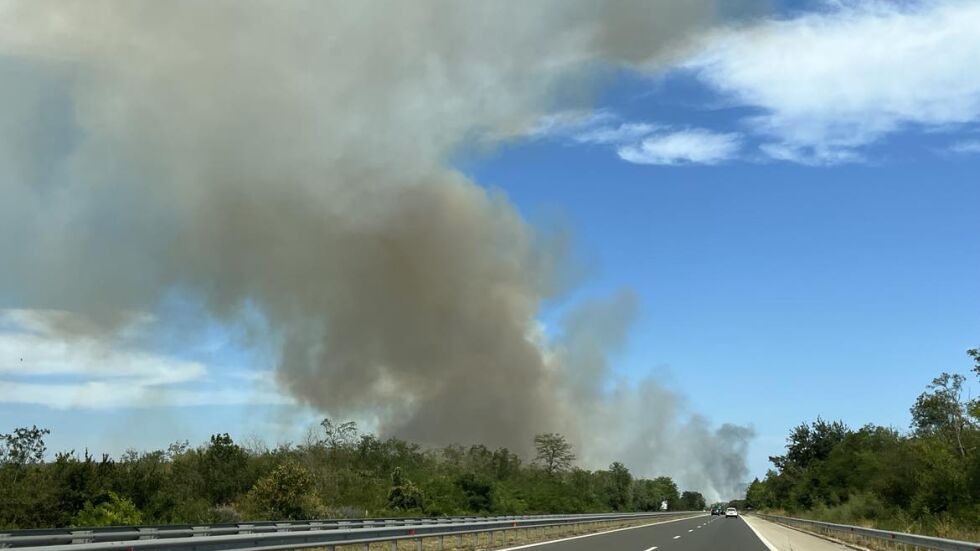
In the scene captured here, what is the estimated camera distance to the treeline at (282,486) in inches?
2073

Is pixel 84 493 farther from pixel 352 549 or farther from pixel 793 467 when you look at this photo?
pixel 793 467

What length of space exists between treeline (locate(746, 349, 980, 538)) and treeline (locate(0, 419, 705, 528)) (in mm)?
35335

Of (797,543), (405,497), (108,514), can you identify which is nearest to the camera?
(797,543)

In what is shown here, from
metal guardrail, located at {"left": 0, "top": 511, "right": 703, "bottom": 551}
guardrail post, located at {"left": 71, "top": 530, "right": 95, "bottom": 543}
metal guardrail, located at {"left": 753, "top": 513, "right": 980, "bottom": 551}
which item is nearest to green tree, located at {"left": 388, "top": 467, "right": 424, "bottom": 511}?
metal guardrail, located at {"left": 0, "top": 511, "right": 703, "bottom": 551}

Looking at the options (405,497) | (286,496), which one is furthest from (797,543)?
(405,497)

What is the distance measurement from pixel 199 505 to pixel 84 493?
8469 millimetres

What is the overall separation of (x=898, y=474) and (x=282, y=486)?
51765mm

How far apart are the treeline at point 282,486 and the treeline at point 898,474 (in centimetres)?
3534

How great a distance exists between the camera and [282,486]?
68312 mm

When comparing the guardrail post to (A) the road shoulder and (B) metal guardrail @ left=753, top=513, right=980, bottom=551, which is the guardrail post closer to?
(A) the road shoulder

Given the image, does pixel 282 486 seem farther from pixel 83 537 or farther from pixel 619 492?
pixel 619 492

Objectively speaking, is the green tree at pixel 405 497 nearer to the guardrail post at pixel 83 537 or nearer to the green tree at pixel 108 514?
the green tree at pixel 108 514

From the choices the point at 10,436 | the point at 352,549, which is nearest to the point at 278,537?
the point at 352,549

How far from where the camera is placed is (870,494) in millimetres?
69062
